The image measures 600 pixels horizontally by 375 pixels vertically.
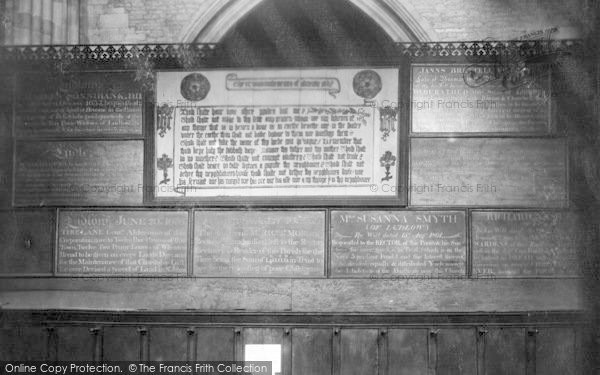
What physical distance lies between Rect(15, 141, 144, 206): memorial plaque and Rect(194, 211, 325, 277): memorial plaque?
958 mm

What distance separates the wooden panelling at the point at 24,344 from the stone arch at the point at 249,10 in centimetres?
429

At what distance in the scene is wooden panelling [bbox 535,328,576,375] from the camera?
6738 mm

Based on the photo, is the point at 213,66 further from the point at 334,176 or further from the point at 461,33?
the point at 461,33

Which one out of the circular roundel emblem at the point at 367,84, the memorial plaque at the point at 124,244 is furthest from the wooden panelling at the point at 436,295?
the circular roundel emblem at the point at 367,84

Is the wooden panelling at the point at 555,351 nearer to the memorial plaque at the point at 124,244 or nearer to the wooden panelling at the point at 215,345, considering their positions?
the wooden panelling at the point at 215,345

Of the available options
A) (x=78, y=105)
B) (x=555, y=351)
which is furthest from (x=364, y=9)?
(x=555, y=351)

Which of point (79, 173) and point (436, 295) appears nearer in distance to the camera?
point (436, 295)

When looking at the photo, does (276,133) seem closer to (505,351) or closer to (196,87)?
(196,87)

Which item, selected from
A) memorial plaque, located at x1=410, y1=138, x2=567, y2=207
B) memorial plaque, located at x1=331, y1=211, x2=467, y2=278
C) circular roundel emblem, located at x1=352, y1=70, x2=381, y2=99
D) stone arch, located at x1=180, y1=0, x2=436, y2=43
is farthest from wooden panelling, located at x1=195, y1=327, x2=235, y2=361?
stone arch, located at x1=180, y1=0, x2=436, y2=43

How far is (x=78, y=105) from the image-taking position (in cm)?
727

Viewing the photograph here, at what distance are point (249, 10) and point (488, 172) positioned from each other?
4.11 m

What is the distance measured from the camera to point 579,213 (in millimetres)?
6930

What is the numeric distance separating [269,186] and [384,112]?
156 centimetres

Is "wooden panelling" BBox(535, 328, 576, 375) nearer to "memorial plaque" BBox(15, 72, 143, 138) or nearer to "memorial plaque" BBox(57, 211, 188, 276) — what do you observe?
"memorial plaque" BBox(57, 211, 188, 276)
